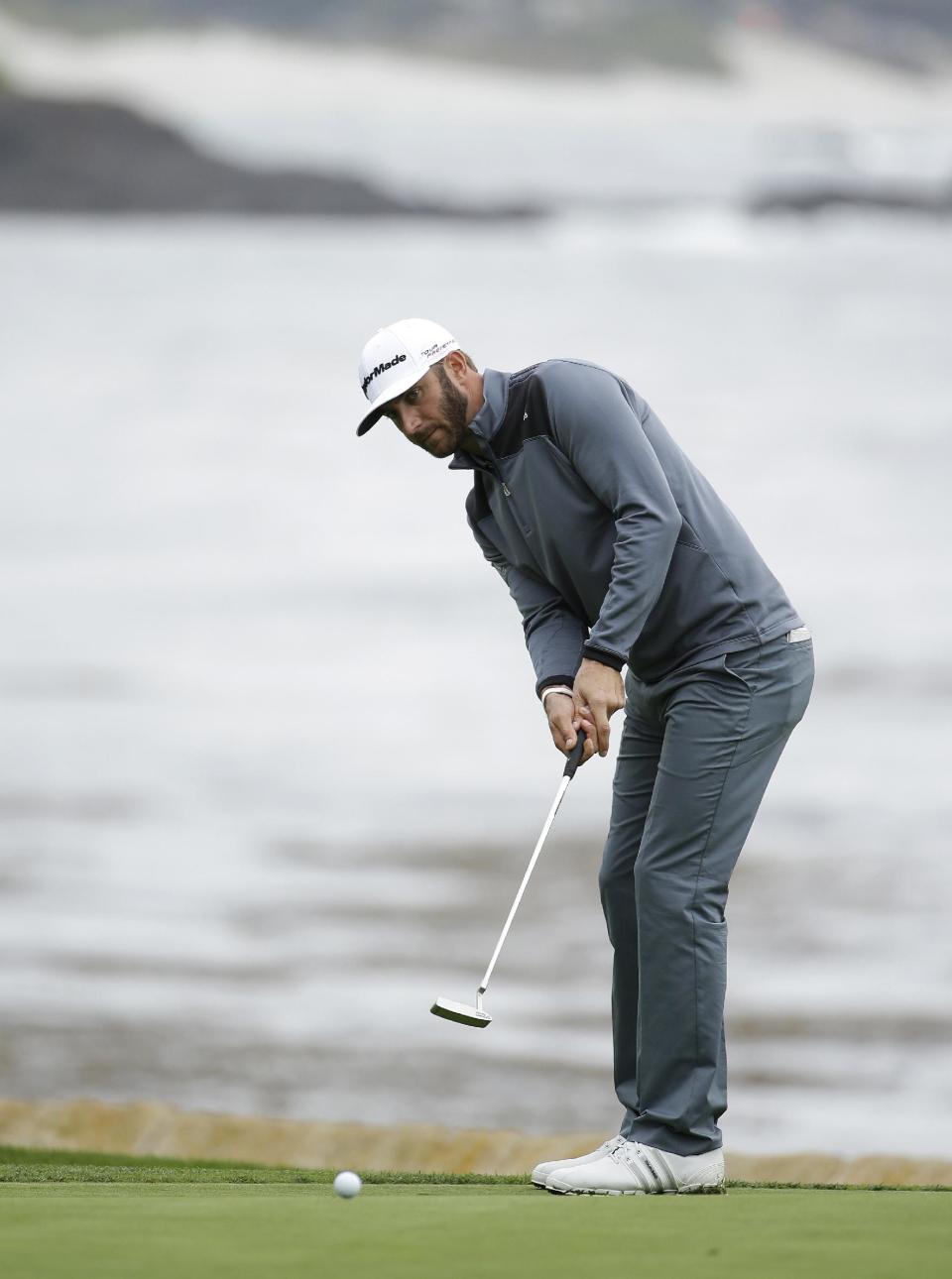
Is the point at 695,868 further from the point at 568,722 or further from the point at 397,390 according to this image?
the point at 397,390

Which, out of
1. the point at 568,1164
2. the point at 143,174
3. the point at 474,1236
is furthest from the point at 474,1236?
the point at 143,174

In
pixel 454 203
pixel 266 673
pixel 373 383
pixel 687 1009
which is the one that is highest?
pixel 454 203

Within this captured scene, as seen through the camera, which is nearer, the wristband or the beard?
the beard

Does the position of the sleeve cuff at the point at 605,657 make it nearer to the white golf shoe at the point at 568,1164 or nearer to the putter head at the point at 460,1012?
the putter head at the point at 460,1012

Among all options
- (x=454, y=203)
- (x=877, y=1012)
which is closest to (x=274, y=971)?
(x=877, y=1012)

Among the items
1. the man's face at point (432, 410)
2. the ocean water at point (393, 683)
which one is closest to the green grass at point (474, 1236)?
the man's face at point (432, 410)

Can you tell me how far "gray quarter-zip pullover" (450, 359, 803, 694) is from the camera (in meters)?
2.84

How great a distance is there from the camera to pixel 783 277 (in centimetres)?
3338

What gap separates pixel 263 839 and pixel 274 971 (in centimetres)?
290

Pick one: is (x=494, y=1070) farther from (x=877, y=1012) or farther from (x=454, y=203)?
(x=454, y=203)

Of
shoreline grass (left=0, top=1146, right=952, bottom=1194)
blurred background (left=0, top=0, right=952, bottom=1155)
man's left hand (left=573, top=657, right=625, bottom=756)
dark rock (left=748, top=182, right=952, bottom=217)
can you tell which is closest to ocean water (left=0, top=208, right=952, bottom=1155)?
blurred background (left=0, top=0, right=952, bottom=1155)

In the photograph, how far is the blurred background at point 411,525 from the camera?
712 centimetres

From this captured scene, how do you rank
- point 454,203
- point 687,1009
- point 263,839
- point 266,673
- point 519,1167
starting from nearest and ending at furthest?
point 687,1009
point 519,1167
point 263,839
point 266,673
point 454,203

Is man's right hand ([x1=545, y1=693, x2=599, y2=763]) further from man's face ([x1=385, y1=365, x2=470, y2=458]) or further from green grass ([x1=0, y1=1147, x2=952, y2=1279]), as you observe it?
green grass ([x1=0, y1=1147, x2=952, y2=1279])
